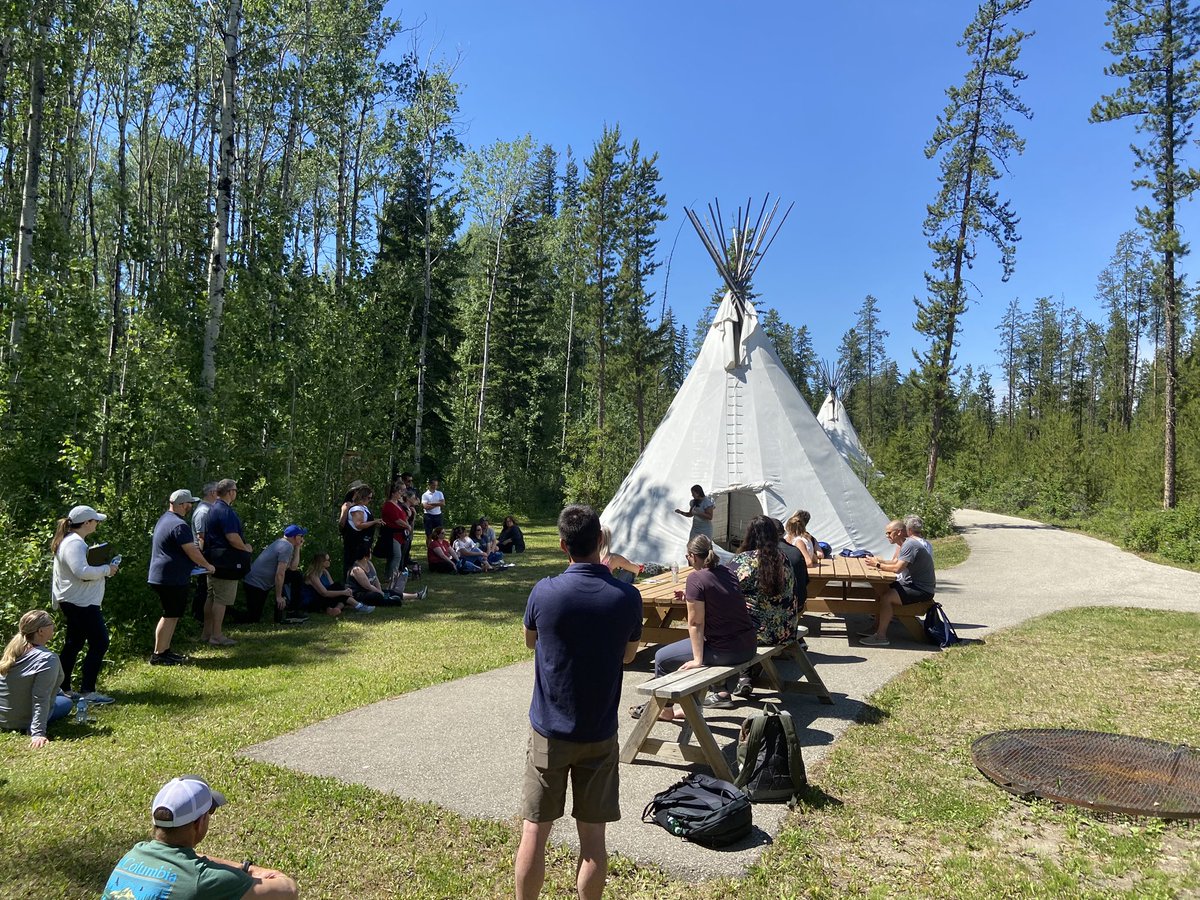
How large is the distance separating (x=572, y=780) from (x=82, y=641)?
507cm

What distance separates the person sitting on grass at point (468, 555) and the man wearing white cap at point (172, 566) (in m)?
6.54

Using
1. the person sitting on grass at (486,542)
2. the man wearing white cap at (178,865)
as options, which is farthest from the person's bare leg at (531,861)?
the person sitting on grass at (486,542)

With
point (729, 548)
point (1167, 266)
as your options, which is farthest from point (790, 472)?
point (1167, 266)

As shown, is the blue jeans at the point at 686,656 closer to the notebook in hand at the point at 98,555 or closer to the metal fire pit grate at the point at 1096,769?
the metal fire pit grate at the point at 1096,769

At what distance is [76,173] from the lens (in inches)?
878

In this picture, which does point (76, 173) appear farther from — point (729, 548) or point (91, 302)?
point (729, 548)

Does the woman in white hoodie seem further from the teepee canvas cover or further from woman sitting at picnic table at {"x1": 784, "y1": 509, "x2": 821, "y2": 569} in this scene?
the teepee canvas cover

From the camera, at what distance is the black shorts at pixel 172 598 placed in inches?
269

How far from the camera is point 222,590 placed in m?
7.88

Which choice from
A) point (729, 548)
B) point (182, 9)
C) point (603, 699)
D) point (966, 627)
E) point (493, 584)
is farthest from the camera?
point (182, 9)

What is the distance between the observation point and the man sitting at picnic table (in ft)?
26.3

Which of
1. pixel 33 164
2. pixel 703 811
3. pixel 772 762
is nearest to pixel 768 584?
pixel 772 762

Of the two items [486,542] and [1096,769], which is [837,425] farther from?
[1096,769]

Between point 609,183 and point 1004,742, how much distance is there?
2652 cm
